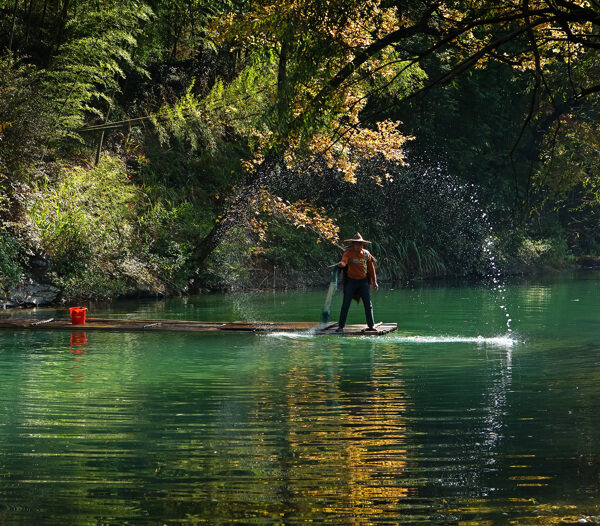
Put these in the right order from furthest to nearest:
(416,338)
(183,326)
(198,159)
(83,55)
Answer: (198,159), (83,55), (183,326), (416,338)

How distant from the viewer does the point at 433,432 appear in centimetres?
877

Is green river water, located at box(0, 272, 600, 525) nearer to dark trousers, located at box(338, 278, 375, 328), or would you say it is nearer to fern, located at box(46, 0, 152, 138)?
dark trousers, located at box(338, 278, 375, 328)

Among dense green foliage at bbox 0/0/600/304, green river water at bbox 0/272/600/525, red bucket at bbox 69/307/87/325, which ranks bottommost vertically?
green river water at bbox 0/272/600/525

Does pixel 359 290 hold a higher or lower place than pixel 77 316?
higher

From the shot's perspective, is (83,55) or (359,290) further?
(83,55)

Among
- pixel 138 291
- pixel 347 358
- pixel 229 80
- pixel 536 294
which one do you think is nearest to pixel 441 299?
pixel 536 294

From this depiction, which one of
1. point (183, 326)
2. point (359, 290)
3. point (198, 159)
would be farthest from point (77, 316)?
point (198, 159)

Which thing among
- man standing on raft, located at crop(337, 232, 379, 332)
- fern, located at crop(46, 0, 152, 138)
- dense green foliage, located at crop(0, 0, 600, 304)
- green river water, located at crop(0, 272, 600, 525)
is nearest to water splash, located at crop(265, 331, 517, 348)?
green river water, located at crop(0, 272, 600, 525)

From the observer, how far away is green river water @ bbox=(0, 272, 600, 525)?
638 centimetres

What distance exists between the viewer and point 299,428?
9.02m

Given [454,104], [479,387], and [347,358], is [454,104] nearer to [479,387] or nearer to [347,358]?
[347,358]

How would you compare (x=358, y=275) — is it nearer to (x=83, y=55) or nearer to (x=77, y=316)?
(x=77, y=316)

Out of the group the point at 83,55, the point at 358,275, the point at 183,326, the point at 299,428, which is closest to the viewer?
the point at 299,428

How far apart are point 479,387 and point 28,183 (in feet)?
54.4
